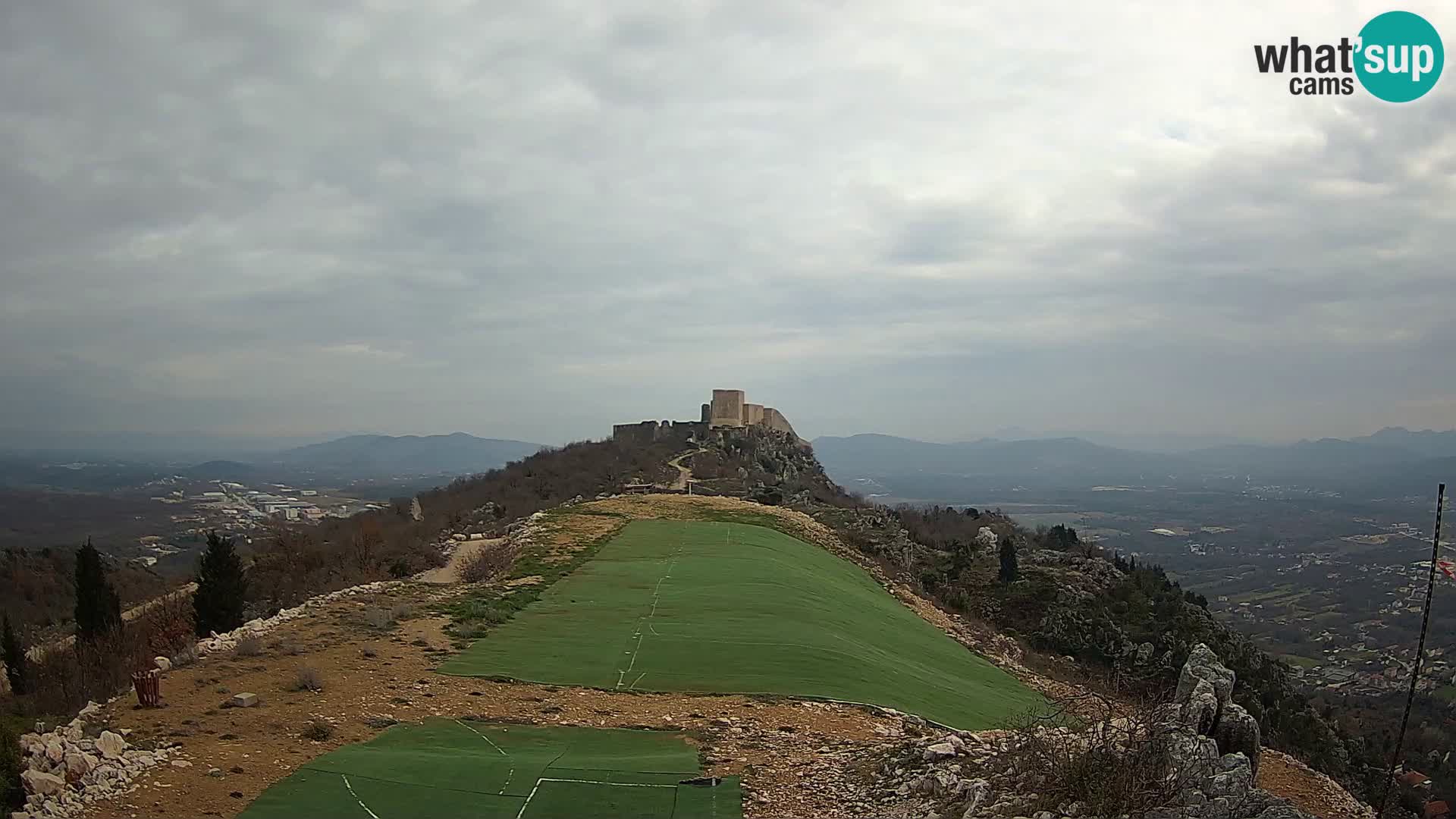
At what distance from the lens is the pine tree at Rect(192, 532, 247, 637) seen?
21.0 m

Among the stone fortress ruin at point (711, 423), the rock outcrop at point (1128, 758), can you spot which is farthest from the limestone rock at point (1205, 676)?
the stone fortress ruin at point (711, 423)

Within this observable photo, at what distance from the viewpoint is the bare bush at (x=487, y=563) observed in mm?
23391

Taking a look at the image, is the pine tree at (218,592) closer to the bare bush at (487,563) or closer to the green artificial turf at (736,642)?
the bare bush at (487,563)

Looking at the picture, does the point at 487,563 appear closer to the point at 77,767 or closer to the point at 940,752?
the point at 77,767

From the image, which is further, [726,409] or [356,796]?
[726,409]

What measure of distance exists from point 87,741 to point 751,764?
7.22 meters

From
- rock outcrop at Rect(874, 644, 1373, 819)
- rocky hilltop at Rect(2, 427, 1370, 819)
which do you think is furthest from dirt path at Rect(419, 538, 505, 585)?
rock outcrop at Rect(874, 644, 1373, 819)

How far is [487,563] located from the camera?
24781mm

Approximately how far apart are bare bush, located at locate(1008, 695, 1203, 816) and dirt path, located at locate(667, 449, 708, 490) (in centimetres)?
3995

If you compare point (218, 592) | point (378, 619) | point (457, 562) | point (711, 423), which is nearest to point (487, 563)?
point (457, 562)

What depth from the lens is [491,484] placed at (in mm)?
60156

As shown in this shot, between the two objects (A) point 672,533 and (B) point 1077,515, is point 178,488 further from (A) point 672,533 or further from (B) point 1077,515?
(B) point 1077,515

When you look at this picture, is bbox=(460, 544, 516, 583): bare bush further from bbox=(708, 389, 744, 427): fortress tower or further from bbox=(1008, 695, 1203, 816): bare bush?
bbox=(708, 389, 744, 427): fortress tower

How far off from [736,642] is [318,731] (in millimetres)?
8081
